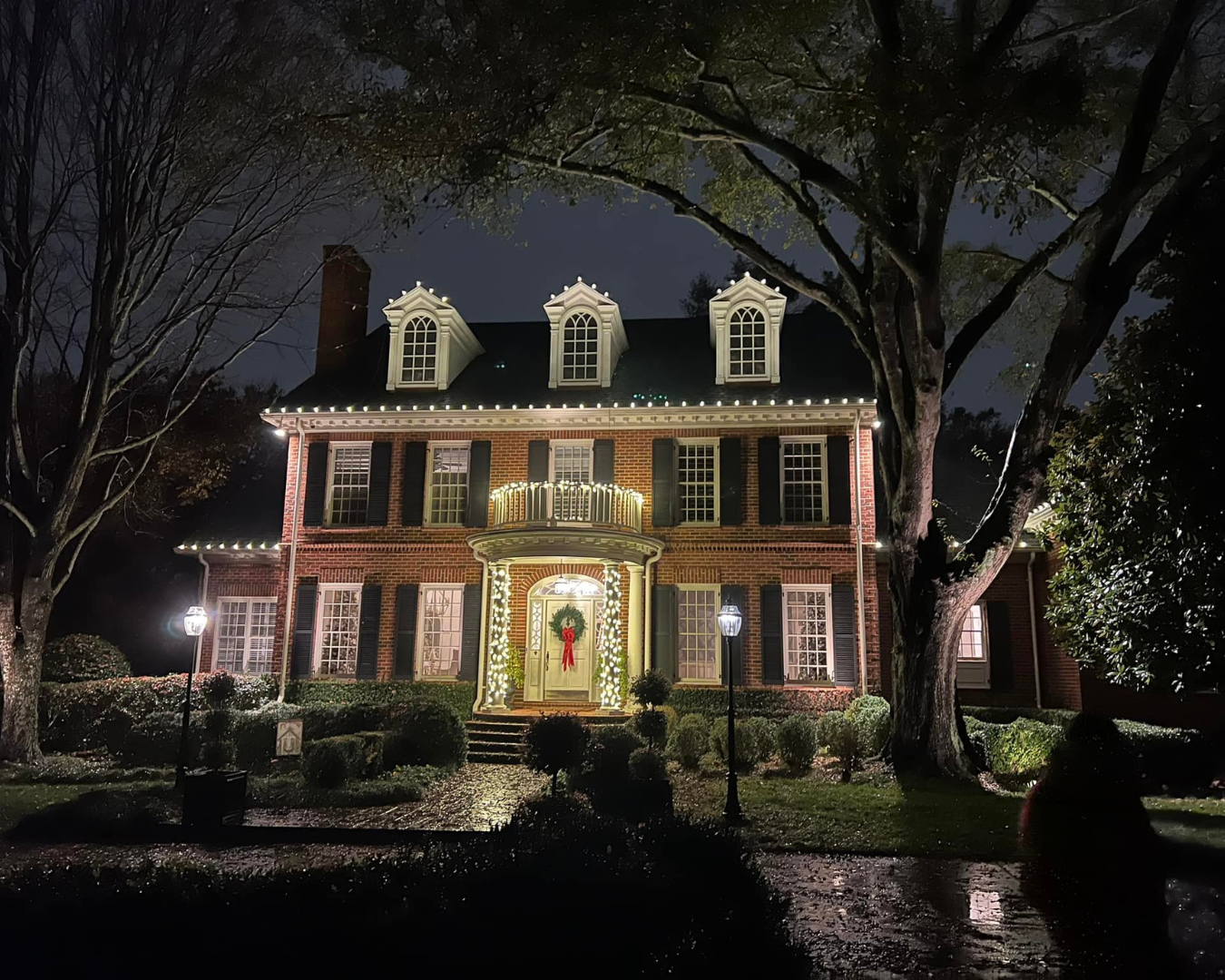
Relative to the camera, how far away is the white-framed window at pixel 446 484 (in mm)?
19641

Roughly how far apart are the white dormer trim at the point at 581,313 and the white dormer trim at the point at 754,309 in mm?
2323

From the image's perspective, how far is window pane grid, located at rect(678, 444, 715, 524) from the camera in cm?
1905

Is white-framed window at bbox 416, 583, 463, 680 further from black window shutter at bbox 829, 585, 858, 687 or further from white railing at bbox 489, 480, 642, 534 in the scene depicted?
black window shutter at bbox 829, 585, 858, 687

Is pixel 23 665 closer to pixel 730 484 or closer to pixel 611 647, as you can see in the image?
pixel 611 647

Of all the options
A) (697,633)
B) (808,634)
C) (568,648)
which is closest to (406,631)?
(568,648)

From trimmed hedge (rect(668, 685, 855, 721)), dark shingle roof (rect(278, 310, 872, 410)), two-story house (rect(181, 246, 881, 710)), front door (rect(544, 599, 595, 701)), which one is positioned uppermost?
dark shingle roof (rect(278, 310, 872, 410))

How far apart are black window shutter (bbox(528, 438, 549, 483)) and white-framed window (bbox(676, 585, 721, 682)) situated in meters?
3.65

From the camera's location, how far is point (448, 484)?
65.0 ft

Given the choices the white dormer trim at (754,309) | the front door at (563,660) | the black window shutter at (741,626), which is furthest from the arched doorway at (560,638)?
the white dormer trim at (754,309)

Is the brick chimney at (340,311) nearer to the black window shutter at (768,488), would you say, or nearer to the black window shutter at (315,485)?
the black window shutter at (315,485)

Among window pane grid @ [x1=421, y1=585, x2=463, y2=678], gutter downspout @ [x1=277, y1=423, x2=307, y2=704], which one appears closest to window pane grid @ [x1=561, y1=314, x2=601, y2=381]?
window pane grid @ [x1=421, y1=585, x2=463, y2=678]

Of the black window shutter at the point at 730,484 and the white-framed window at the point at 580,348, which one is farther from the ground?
the white-framed window at the point at 580,348

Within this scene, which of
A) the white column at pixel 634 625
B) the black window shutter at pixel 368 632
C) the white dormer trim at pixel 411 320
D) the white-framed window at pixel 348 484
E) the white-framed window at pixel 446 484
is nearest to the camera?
the white column at pixel 634 625

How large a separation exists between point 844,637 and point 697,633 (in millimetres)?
2873
